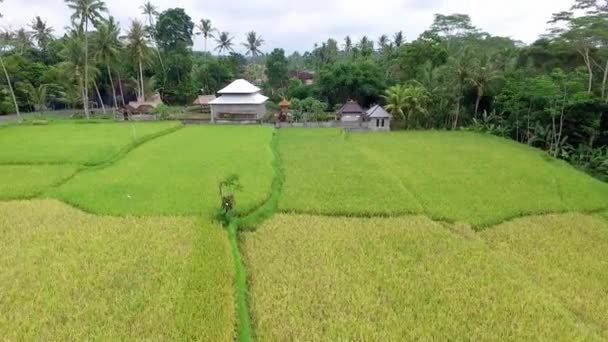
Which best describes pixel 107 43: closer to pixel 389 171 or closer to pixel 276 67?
pixel 276 67

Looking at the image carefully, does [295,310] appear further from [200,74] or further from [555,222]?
[200,74]

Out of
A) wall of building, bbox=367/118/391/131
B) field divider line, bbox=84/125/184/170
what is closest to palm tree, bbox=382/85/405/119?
wall of building, bbox=367/118/391/131

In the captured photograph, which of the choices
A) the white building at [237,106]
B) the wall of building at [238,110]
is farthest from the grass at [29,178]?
the wall of building at [238,110]

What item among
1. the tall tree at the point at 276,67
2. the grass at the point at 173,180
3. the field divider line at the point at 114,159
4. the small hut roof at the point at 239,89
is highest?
the tall tree at the point at 276,67

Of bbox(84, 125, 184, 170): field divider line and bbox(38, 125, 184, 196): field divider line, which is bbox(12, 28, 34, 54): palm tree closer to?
bbox(84, 125, 184, 170): field divider line

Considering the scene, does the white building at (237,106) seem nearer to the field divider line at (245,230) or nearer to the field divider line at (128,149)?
the field divider line at (128,149)

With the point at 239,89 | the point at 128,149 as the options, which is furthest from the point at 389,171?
the point at 239,89
